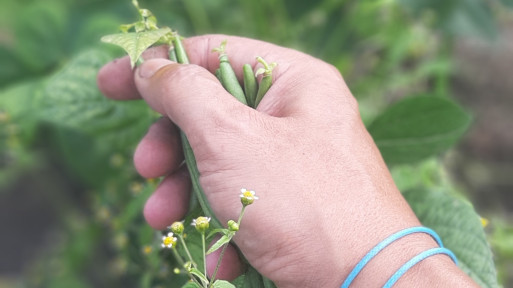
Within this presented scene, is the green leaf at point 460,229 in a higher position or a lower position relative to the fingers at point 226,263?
lower

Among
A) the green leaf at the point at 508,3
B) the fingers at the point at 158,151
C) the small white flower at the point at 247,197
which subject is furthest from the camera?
the green leaf at the point at 508,3

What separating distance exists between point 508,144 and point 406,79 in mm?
864

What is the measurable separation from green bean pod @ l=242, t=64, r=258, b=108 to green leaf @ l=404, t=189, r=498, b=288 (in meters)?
0.40

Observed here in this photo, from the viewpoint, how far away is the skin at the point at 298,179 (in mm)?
762

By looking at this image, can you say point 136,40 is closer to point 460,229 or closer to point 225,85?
point 225,85

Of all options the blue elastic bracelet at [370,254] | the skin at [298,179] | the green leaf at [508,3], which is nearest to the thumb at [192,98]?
the skin at [298,179]

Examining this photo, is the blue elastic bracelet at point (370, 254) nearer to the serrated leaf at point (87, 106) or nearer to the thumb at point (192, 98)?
the thumb at point (192, 98)

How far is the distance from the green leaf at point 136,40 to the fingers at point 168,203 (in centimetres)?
24

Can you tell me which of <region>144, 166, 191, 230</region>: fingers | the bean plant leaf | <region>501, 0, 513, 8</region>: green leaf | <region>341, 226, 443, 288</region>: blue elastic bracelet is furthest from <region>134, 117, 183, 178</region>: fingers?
<region>501, 0, 513, 8</region>: green leaf

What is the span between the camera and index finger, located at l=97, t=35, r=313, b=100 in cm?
93

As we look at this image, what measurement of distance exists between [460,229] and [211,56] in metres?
0.52

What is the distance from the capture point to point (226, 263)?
88 cm

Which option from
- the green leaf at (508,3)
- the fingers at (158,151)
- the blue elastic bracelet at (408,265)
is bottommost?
the blue elastic bracelet at (408,265)

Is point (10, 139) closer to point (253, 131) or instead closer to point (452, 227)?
point (253, 131)
